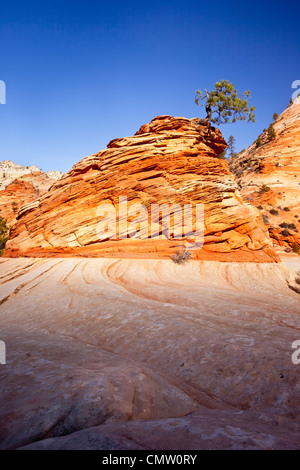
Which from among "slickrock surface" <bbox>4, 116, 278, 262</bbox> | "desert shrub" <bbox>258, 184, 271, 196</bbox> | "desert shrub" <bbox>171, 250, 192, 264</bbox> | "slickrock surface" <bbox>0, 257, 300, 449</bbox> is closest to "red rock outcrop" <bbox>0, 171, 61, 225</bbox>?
"slickrock surface" <bbox>4, 116, 278, 262</bbox>

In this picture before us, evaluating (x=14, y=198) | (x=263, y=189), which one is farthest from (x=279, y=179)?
(x=14, y=198)

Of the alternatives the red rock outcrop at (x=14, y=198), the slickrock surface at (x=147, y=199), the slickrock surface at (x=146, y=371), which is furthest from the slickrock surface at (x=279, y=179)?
the red rock outcrop at (x=14, y=198)

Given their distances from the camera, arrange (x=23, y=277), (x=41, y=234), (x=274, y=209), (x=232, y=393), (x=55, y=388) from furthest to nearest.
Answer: (x=274, y=209), (x=41, y=234), (x=23, y=277), (x=232, y=393), (x=55, y=388)

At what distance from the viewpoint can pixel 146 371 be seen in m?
3.39

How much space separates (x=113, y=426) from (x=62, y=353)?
8.07 feet

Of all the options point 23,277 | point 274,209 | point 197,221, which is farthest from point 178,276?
point 274,209

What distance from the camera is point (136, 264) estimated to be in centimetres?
1342

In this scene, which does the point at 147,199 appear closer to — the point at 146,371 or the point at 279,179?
the point at 146,371

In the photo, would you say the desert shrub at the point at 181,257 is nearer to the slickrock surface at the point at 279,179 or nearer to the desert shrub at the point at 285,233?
the slickrock surface at the point at 279,179

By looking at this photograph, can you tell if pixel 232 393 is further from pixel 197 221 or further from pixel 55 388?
pixel 197 221

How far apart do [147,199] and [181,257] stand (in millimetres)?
4988

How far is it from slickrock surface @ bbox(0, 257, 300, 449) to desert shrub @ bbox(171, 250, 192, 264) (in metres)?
4.68

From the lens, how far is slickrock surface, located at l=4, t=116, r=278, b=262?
14.9m

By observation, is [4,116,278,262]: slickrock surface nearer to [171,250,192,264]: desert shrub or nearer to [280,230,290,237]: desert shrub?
[171,250,192,264]: desert shrub
